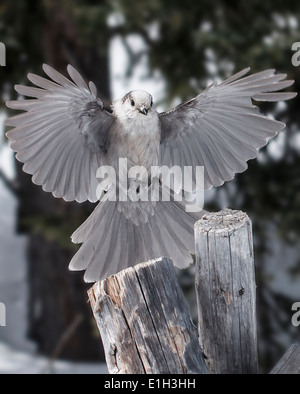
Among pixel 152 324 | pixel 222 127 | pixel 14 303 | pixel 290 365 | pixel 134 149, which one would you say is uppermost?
pixel 222 127

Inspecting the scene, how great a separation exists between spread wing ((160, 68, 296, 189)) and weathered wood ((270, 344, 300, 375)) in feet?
3.61

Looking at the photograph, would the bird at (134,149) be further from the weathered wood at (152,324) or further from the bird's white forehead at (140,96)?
the weathered wood at (152,324)

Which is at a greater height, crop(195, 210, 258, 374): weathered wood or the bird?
the bird

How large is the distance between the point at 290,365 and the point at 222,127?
1419 millimetres

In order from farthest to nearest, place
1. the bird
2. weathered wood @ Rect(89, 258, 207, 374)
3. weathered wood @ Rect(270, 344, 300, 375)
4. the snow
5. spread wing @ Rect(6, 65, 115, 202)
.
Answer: the snow, the bird, spread wing @ Rect(6, 65, 115, 202), weathered wood @ Rect(270, 344, 300, 375), weathered wood @ Rect(89, 258, 207, 374)

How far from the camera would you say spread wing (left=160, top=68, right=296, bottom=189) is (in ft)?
11.5

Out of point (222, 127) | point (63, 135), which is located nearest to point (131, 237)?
point (63, 135)

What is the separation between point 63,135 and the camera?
3639 millimetres

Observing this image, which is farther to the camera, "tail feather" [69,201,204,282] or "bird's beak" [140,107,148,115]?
"tail feather" [69,201,204,282]

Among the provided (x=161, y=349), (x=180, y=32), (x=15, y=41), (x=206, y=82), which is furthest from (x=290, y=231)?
(x=161, y=349)

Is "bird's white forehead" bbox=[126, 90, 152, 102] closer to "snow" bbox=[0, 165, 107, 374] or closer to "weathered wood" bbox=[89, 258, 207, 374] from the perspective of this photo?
"weathered wood" bbox=[89, 258, 207, 374]

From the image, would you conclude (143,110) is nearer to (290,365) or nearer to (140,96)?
(140,96)

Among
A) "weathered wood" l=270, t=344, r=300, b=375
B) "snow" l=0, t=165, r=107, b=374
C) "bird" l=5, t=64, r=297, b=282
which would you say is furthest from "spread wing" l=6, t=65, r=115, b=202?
"snow" l=0, t=165, r=107, b=374
